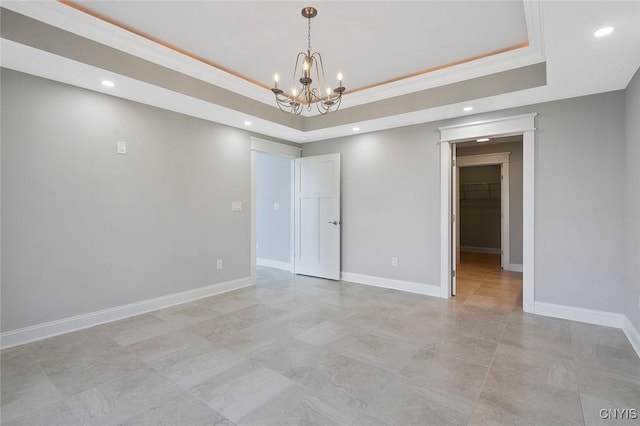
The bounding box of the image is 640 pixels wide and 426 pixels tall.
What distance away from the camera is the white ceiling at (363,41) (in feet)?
7.32

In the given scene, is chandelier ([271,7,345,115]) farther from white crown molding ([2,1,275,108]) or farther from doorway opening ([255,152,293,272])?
doorway opening ([255,152,293,272])

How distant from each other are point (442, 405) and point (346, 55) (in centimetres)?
309

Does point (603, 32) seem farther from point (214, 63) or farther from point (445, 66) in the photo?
point (214, 63)

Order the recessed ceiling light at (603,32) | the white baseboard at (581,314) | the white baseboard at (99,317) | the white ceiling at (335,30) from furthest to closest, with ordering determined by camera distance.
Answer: the white baseboard at (581,314)
the white baseboard at (99,317)
the white ceiling at (335,30)
the recessed ceiling light at (603,32)

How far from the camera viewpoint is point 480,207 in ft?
28.5

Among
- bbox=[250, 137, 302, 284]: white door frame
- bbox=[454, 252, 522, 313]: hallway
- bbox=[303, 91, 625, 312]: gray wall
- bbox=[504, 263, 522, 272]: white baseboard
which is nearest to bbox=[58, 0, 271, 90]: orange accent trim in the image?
bbox=[250, 137, 302, 284]: white door frame

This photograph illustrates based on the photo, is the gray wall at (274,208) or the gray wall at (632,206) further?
the gray wall at (274,208)

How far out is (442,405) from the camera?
1915mm

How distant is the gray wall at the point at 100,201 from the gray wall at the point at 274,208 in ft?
5.19

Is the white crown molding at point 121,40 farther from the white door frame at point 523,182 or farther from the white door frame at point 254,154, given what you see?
the white door frame at point 523,182

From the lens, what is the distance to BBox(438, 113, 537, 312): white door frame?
354 centimetres

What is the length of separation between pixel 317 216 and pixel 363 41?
9.82 feet

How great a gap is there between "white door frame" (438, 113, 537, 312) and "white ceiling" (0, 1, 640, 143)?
229 millimetres

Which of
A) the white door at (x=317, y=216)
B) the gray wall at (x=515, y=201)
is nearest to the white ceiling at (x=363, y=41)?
the white door at (x=317, y=216)
